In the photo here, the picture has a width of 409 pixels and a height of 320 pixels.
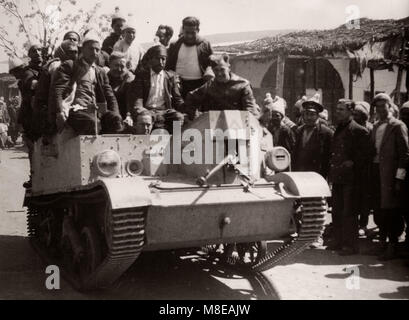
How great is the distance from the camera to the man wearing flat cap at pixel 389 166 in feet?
24.6

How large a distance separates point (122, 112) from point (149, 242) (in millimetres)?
3088

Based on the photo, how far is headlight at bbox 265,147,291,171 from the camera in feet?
20.9

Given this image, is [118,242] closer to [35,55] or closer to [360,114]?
[360,114]

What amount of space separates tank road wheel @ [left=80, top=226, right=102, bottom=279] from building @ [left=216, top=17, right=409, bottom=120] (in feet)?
32.4

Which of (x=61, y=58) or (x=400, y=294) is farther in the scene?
(x=61, y=58)

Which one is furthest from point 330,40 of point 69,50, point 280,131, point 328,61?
point 69,50

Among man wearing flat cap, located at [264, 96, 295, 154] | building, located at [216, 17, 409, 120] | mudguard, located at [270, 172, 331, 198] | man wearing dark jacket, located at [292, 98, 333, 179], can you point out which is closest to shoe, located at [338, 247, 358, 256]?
man wearing dark jacket, located at [292, 98, 333, 179]

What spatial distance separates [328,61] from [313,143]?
1044 cm

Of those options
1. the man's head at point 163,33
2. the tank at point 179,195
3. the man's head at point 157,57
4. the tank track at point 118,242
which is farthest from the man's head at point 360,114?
the tank track at point 118,242

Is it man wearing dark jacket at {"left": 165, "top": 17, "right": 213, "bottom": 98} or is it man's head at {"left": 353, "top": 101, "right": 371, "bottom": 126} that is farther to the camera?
man's head at {"left": 353, "top": 101, "right": 371, "bottom": 126}

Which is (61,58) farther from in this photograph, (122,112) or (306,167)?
(306,167)

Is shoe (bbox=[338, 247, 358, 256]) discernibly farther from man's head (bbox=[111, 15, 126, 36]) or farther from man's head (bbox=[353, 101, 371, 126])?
man's head (bbox=[111, 15, 126, 36])
